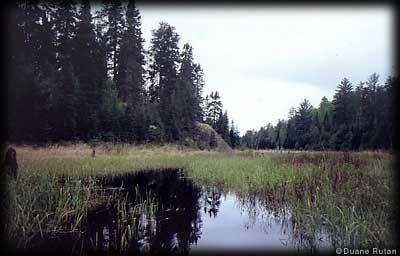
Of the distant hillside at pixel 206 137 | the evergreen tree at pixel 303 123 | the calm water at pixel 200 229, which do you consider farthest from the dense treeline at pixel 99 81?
the calm water at pixel 200 229

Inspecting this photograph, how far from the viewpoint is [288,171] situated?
658cm

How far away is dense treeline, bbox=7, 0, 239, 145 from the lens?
845 cm

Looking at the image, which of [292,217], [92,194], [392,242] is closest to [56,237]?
[92,194]

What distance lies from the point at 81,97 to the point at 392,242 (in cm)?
1145

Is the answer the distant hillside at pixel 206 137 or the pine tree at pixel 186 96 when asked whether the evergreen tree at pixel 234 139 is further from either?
the pine tree at pixel 186 96

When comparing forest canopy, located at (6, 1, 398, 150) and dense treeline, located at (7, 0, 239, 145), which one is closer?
forest canopy, located at (6, 1, 398, 150)

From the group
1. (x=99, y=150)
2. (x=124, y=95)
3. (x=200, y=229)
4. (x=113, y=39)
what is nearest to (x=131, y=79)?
(x=124, y=95)

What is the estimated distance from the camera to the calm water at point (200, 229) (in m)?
3.61

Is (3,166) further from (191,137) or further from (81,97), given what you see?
(191,137)

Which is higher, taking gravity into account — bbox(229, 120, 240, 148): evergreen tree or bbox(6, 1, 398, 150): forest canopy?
bbox(6, 1, 398, 150): forest canopy

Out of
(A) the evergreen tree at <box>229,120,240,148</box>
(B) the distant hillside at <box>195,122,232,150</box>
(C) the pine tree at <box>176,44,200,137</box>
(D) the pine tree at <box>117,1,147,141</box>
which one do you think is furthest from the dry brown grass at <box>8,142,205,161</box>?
(C) the pine tree at <box>176,44,200,137</box>

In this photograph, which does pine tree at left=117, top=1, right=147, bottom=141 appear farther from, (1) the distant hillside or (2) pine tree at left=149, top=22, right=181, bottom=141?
(1) the distant hillside

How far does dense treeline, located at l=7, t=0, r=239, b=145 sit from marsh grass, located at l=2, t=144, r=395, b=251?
1610 mm

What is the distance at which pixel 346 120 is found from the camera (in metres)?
8.59
